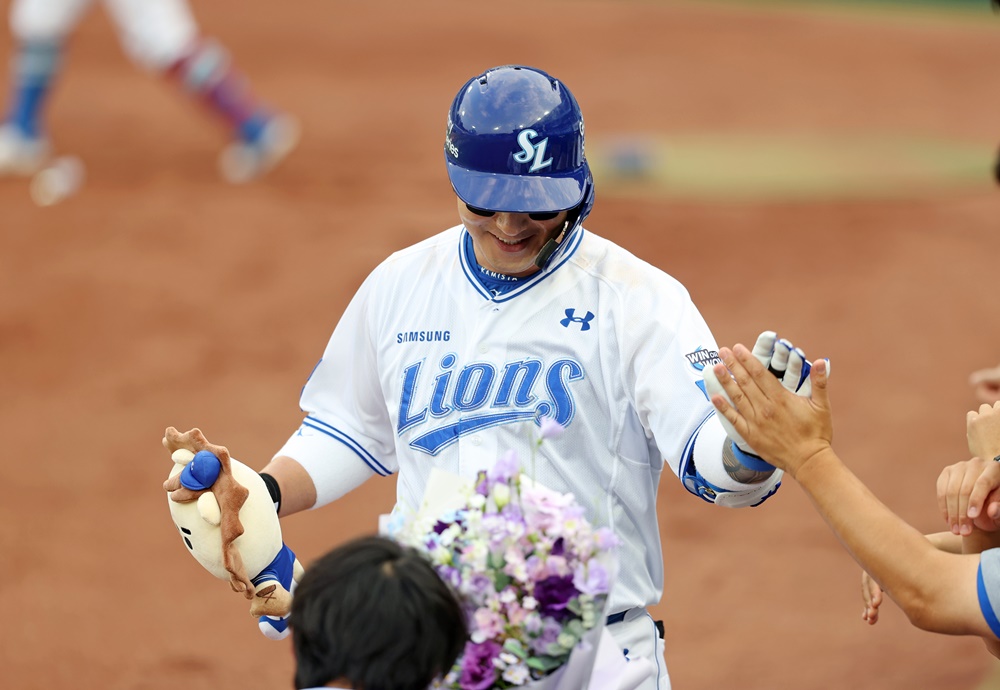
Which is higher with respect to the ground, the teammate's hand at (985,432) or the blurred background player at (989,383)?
the blurred background player at (989,383)

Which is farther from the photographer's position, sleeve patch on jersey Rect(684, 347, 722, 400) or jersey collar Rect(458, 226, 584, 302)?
jersey collar Rect(458, 226, 584, 302)

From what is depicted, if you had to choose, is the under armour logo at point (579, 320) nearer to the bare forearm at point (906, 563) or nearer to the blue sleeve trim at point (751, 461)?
the blue sleeve trim at point (751, 461)

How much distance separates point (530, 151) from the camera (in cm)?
315

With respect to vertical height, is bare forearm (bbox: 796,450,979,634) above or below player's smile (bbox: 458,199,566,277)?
below

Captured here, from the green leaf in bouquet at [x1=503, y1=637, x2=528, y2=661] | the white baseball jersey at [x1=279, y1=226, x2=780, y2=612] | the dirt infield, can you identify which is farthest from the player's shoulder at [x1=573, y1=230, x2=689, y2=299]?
the dirt infield

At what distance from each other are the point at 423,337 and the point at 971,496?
1321 mm

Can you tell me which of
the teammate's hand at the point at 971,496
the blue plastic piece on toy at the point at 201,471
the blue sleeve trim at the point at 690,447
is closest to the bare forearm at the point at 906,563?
the teammate's hand at the point at 971,496

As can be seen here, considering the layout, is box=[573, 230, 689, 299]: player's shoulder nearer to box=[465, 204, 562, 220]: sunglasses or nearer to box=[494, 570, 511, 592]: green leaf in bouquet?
box=[465, 204, 562, 220]: sunglasses

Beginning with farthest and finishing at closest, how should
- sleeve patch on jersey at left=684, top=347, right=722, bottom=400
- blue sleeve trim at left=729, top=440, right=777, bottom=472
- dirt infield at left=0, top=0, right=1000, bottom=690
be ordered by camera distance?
1. dirt infield at left=0, top=0, right=1000, bottom=690
2. sleeve patch on jersey at left=684, top=347, right=722, bottom=400
3. blue sleeve trim at left=729, top=440, right=777, bottom=472

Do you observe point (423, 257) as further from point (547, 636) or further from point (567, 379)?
point (547, 636)

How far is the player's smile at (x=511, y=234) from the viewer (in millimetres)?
3176

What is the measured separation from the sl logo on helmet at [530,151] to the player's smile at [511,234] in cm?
12

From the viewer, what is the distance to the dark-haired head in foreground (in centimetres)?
225

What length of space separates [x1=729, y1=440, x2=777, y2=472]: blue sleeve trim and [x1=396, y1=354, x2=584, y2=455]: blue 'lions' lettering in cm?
46
